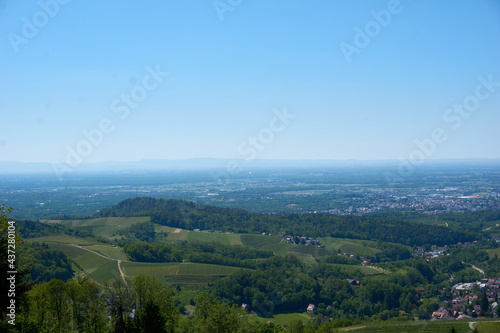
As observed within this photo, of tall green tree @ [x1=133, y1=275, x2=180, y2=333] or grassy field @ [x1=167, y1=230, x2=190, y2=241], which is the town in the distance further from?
grassy field @ [x1=167, y1=230, x2=190, y2=241]

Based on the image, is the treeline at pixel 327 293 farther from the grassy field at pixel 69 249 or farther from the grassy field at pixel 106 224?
the grassy field at pixel 106 224

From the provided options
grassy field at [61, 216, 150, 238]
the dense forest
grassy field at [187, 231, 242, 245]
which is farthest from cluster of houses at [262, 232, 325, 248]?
grassy field at [61, 216, 150, 238]

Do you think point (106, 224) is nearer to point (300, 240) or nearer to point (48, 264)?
point (48, 264)

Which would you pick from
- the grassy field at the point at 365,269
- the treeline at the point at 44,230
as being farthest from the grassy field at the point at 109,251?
the grassy field at the point at 365,269

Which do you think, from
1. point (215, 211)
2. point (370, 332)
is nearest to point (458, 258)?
point (370, 332)

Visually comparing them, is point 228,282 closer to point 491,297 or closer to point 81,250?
point 81,250
